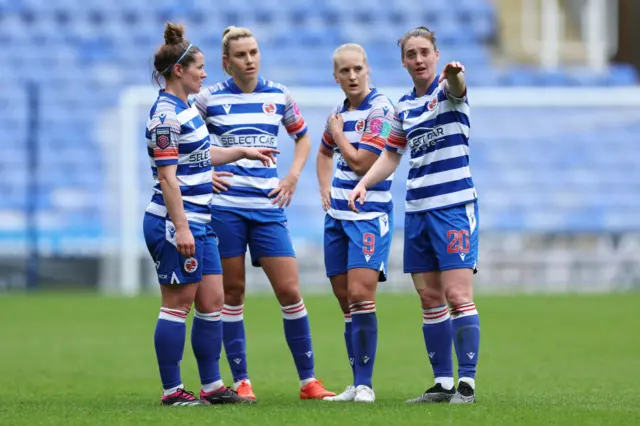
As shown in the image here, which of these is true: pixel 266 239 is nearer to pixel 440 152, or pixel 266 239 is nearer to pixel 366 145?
pixel 366 145

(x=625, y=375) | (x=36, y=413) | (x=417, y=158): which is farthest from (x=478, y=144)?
(x=36, y=413)

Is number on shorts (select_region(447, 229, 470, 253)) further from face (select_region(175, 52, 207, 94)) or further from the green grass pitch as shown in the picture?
face (select_region(175, 52, 207, 94))

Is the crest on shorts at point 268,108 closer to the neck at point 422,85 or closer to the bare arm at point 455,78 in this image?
the neck at point 422,85

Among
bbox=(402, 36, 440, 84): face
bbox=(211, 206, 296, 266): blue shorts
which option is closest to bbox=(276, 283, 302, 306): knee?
bbox=(211, 206, 296, 266): blue shorts

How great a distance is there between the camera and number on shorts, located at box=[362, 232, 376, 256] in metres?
6.29

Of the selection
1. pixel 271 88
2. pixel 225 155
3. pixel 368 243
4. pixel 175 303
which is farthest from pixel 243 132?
pixel 175 303

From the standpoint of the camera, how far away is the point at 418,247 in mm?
6094

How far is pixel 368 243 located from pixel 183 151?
111 cm

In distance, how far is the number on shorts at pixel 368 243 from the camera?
629cm

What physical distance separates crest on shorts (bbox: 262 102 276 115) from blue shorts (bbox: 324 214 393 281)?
25.7 inches

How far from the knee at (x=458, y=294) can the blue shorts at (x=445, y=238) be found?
96mm

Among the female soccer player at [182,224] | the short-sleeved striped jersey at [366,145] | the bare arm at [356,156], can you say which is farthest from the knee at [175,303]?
the bare arm at [356,156]

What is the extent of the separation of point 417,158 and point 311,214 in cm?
1053

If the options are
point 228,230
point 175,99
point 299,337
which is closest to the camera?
point 175,99
